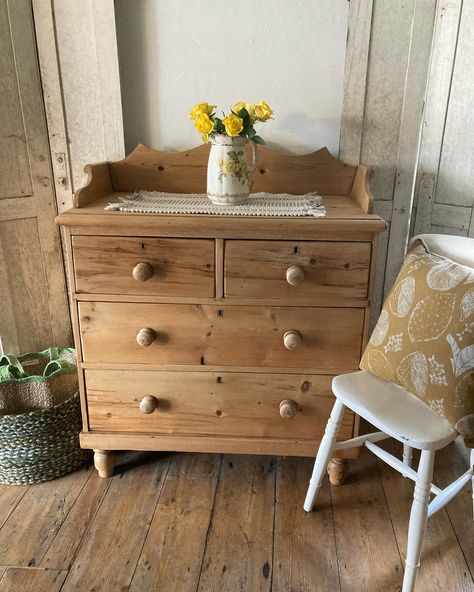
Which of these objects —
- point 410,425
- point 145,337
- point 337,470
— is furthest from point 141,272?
point 337,470

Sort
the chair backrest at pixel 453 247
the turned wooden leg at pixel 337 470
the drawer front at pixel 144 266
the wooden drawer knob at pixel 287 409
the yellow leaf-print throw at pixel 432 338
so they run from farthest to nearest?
the turned wooden leg at pixel 337 470, the wooden drawer knob at pixel 287 409, the drawer front at pixel 144 266, the chair backrest at pixel 453 247, the yellow leaf-print throw at pixel 432 338

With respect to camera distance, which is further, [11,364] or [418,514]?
[11,364]

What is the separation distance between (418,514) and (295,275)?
0.67m

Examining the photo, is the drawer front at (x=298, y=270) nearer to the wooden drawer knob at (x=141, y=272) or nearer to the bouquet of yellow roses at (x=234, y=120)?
the wooden drawer knob at (x=141, y=272)

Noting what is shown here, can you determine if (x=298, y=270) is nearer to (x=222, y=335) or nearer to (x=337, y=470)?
(x=222, y=335)

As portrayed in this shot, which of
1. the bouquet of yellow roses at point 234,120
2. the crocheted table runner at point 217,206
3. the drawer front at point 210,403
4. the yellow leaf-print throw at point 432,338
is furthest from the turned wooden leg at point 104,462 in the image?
the bouquet of yellow roses at point 234,120

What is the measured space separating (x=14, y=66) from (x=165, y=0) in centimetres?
55

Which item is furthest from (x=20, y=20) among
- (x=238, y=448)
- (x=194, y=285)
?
(x=238, y=448)

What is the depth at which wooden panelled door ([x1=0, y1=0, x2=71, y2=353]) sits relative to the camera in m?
1.64

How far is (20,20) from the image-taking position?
1.61 meters

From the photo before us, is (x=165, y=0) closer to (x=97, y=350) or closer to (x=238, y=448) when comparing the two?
(x=97, y=350)

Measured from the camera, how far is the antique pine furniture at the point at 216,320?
4.48ft

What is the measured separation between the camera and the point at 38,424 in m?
1.57

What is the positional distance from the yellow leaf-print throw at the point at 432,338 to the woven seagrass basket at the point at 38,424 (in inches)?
39.6
